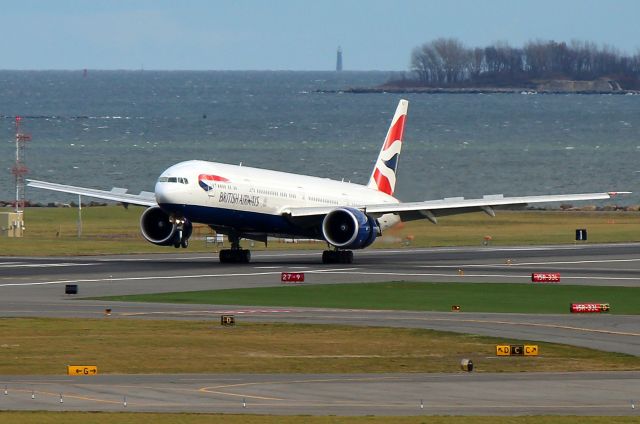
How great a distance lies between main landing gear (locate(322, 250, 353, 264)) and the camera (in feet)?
244

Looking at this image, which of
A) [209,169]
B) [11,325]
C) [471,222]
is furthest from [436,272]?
[471,222]

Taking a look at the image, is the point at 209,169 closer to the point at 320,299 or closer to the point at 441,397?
the point at 320,299

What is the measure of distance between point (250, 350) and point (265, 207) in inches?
1122

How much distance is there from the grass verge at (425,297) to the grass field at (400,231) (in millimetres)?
21124

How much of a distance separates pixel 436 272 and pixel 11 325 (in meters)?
25.9

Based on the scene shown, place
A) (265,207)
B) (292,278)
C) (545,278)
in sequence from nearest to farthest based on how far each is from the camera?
(292,278) < (545,278) < (265,207)

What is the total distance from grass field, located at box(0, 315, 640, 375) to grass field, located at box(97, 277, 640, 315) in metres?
7.22

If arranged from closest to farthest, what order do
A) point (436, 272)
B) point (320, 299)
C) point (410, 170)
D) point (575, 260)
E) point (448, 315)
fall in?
1. point (448, 315)
2. point (320, 299)
3. point (436, 272)
4. point (575, 260)
5. point (410, 170)

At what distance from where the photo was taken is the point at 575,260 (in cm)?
7844

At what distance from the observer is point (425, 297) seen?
195 ft

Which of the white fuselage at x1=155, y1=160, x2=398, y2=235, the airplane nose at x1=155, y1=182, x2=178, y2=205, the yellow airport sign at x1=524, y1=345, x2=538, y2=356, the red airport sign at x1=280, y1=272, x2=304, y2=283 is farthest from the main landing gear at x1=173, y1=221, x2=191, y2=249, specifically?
the yellow airport sign at x1=524, y1=345, x2=538, y2=356

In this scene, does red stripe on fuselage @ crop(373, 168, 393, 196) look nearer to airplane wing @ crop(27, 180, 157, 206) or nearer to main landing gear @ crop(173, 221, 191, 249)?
airplane wing @ crop(27, 180, 157, 206)

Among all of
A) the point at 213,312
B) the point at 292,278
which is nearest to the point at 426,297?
the point at 292,278

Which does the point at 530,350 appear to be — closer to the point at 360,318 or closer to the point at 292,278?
the point at 360,318
